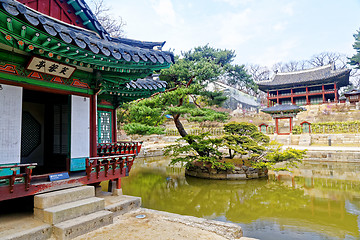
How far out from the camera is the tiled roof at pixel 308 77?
96.6 feet

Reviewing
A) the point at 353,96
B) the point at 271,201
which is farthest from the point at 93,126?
the point at 353,96

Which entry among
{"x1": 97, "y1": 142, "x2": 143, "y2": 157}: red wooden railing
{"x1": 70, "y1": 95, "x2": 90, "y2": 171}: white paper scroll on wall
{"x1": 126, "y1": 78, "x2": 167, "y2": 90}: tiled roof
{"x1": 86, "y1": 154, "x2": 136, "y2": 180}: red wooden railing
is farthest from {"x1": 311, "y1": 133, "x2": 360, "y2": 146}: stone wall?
{"x1": 70, "y1": 95, "x2": 90, "y2": 171}: white paper scroll on wall

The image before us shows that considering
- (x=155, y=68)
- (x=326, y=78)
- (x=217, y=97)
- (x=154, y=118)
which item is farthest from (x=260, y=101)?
(x=155, y=68)

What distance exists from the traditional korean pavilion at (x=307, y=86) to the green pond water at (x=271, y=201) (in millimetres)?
24202

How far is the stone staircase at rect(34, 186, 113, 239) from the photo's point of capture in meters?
3.07

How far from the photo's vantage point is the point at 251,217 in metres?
5.48

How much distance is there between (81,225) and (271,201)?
18.0 ft

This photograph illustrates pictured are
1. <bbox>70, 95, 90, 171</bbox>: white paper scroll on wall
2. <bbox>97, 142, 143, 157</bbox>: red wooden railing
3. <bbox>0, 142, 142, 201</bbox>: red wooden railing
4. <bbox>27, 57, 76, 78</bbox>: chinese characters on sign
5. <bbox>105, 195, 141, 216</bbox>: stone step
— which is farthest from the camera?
<bbox>97, 142, 143, 157</bbox>: red wooden railing

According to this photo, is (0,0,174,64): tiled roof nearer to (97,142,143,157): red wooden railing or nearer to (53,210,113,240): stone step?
(53,210,113,240): stone step

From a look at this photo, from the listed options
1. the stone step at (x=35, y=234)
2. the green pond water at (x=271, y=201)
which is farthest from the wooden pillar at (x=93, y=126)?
the green pond water at (x=271, y=201)

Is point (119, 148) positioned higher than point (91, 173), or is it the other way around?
point (119, 148)

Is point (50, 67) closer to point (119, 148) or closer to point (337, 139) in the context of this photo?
point (119, 148)

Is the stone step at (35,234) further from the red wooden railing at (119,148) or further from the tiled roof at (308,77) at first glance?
the tiled roof at (308,77)

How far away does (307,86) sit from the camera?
3216 cm
